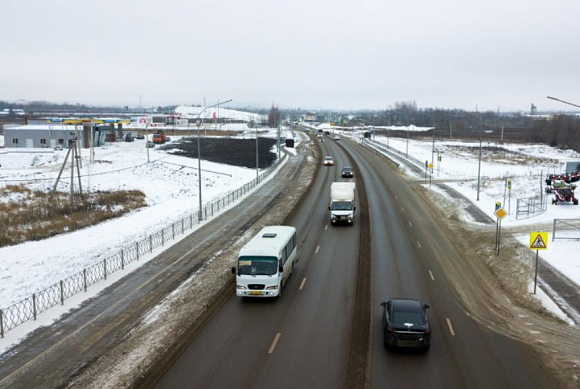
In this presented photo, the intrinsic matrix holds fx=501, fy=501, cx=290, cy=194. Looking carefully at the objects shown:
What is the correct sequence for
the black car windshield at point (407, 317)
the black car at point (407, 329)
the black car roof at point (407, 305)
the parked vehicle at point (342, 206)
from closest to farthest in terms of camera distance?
the black car at point (407, 329)
the black car windshield at point (407, 317)
the black car roof at point (407, 305)
the parked vehicle at point (342, 206)

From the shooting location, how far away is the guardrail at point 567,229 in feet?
98.9

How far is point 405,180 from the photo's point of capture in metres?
60.2

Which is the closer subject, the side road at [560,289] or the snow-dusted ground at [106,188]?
the side road at [560,289]

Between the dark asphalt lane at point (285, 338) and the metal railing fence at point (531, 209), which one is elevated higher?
the metal railing fence at point (531, 209)

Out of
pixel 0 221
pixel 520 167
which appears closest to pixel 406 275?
pixel 0 221

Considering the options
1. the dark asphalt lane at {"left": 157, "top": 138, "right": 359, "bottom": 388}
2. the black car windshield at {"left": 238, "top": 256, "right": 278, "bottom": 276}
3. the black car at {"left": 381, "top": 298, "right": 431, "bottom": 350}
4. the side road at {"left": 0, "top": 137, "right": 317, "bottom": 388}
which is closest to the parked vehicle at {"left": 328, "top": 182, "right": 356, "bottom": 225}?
the side road at {"left": 0, "top": 137, "right": 317, "bottom": 388}

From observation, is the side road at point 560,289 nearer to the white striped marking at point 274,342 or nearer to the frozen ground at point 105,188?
the white striped marking at point 274,342

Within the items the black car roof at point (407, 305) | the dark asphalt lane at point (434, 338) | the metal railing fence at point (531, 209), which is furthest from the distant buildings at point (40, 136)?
the black car roof at point (407, 305)

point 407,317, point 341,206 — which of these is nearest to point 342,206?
point 341,206

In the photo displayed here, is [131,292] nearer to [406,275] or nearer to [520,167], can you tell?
[406,275]

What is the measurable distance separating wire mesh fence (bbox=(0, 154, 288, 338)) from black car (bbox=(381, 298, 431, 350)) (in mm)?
12860

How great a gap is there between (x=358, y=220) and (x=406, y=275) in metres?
13.1

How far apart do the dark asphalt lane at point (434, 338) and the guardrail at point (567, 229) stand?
21.9 ft

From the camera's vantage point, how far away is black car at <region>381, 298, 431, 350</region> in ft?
52.2
